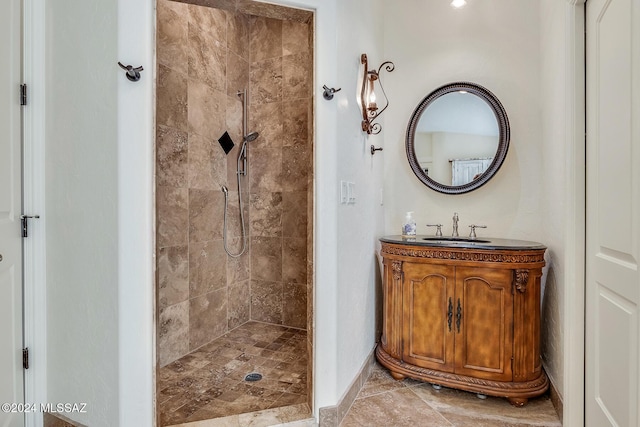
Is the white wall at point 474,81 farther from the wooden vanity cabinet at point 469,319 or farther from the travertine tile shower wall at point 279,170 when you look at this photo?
the travertine tile shower wall at point 279,170

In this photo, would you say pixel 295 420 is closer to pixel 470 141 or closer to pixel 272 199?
pixel 272 199

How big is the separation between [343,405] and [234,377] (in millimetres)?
780

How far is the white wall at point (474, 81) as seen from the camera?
2.34 meters

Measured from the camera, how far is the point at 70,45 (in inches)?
60.6

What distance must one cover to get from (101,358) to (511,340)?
2.10 metres

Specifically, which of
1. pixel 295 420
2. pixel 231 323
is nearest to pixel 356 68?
pixel 295 420

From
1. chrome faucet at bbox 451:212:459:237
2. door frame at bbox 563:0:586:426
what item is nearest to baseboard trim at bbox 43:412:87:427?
door frame at bbox 563:0:586:426

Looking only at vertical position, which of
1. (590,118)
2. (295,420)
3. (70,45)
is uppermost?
(70,45)

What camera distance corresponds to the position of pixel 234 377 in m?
2.15

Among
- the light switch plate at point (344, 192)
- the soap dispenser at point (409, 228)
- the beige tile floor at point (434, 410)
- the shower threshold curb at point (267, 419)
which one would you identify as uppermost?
the light switch plate at point (344, 192)

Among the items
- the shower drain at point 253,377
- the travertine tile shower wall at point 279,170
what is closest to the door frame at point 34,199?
the shower drain at point 253,377

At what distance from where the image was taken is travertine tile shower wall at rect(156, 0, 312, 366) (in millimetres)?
2387

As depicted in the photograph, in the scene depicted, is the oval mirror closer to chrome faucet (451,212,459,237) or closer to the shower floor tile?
chrome faucet (451,212,459,237)

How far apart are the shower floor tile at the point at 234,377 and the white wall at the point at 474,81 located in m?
1.32
